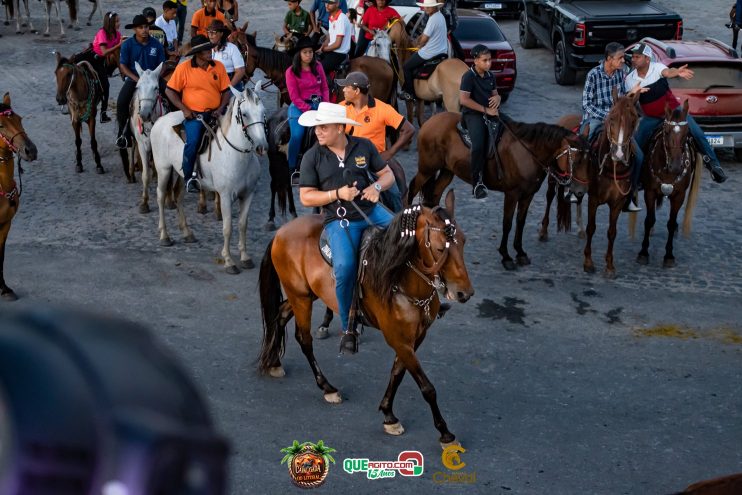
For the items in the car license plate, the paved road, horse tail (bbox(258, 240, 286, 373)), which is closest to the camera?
the paved road

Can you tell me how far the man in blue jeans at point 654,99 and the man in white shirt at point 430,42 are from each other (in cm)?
525

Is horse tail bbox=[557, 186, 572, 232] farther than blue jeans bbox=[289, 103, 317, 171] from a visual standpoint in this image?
Yes

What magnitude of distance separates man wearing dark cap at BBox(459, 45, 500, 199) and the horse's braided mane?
14.8 ft

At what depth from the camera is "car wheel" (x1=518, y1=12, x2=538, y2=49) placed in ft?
79.9

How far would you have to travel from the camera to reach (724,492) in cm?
380

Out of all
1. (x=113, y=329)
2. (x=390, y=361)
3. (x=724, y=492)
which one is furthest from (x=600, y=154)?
(x=113, y=329)

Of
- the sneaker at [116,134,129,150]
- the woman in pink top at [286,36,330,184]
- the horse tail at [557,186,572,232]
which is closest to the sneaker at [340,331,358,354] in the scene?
the woman in pink top at [286,36,330,184]

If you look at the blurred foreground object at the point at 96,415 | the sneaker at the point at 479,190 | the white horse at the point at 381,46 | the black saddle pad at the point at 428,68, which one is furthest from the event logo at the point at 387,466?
the white horse at the point at 381,46

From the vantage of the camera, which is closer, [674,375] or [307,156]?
[307,156]

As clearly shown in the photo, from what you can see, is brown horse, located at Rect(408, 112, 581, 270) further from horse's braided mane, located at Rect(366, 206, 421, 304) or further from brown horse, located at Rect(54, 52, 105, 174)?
brown horse, located at Rect(54, 52, 105, 174)

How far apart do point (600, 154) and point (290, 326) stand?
4.14 m

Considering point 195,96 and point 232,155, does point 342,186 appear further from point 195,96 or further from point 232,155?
point 195,96

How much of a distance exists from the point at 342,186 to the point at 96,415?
7.03 m

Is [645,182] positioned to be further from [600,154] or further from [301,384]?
[301,384]
